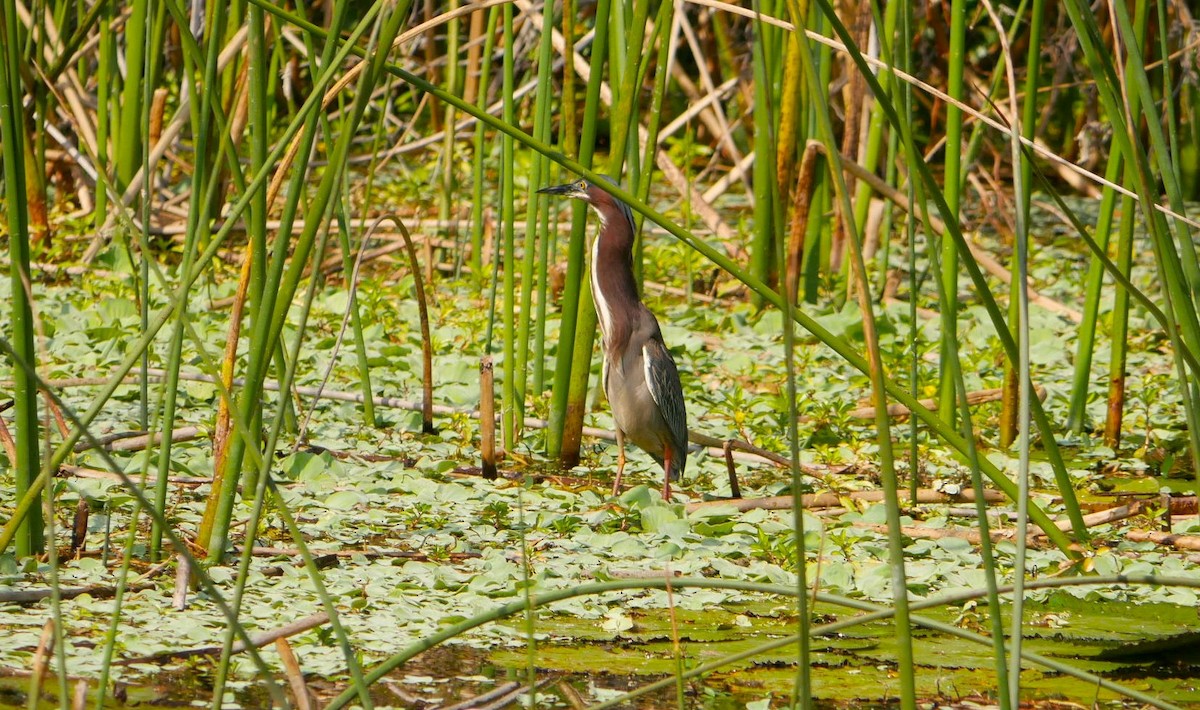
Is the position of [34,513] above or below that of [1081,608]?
above

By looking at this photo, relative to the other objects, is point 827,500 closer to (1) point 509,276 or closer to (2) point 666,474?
(2) point 666,474

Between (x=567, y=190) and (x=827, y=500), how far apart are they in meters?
0.86

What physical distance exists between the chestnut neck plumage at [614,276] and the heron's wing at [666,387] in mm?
75

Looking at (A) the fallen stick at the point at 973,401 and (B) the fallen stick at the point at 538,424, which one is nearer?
(B) the fallen stick at the point at 538,424

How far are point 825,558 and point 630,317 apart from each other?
0.96m

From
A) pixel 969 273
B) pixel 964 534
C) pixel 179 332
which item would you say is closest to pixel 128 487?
pixel 179 332

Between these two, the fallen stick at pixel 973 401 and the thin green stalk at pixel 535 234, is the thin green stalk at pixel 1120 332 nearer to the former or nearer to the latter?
the fallen stick at pixel 973 401

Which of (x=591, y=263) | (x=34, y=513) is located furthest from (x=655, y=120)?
(x=34, y=513)

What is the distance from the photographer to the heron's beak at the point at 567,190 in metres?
2.81

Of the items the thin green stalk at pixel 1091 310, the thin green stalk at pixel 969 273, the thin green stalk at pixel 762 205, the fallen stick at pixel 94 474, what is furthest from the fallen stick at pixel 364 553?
the thin green stalk at pixel 762 205

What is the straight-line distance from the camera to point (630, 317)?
3146mm

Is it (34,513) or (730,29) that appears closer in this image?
(34,513)

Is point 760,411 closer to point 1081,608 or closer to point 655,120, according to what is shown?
point 655,120

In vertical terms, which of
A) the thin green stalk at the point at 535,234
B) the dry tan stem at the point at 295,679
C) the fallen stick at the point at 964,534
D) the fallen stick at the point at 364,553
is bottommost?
the fallen stick at the point at 964,534
